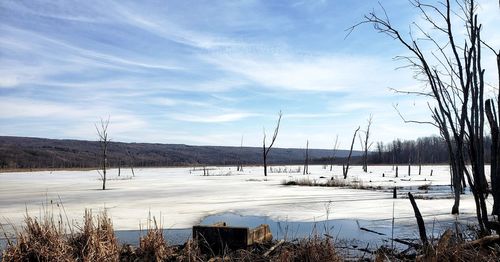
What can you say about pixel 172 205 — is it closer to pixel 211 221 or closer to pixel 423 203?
pixel 211 221

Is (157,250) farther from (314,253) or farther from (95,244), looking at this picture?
(314,253)

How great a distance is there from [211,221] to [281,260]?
285 inches

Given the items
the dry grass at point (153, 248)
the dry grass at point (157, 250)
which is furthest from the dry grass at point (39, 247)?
the dry grass at point (153, 248)

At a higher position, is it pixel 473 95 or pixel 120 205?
pixel 473 95

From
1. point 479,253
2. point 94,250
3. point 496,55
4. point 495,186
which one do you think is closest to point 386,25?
point 496,55

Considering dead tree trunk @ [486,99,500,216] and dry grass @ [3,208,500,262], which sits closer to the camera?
dry grass @ [3,208,500,262]

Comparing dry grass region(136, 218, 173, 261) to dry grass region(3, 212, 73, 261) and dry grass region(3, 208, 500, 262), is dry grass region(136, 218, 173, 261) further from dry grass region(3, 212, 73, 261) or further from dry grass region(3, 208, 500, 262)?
dry grass region(3, 212, 73, 261)

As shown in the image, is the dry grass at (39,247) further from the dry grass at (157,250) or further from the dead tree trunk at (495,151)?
the dead tree trunk at (495,151)

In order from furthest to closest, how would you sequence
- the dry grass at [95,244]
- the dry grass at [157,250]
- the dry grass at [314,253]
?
the dry grass at [95,244]
the dry grass at [314,253]
the dry grass at [157,250]

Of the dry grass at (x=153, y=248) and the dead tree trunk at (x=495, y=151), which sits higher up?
the dead tree trunk at (x=495, y=151)

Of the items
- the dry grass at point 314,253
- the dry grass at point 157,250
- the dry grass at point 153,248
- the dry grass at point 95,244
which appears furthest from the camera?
the dry grass at point 153,248

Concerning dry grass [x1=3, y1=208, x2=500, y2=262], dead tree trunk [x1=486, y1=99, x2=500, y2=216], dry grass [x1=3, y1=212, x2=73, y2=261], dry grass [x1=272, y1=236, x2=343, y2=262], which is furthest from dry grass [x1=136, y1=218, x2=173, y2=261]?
dead tree trunk [x1=486, y1=99, x2=500, y2=216]

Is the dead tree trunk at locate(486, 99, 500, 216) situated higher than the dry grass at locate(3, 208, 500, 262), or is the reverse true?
the dead tree trunk at locate(486, 99, 500, 216)

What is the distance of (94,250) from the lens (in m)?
6.60
